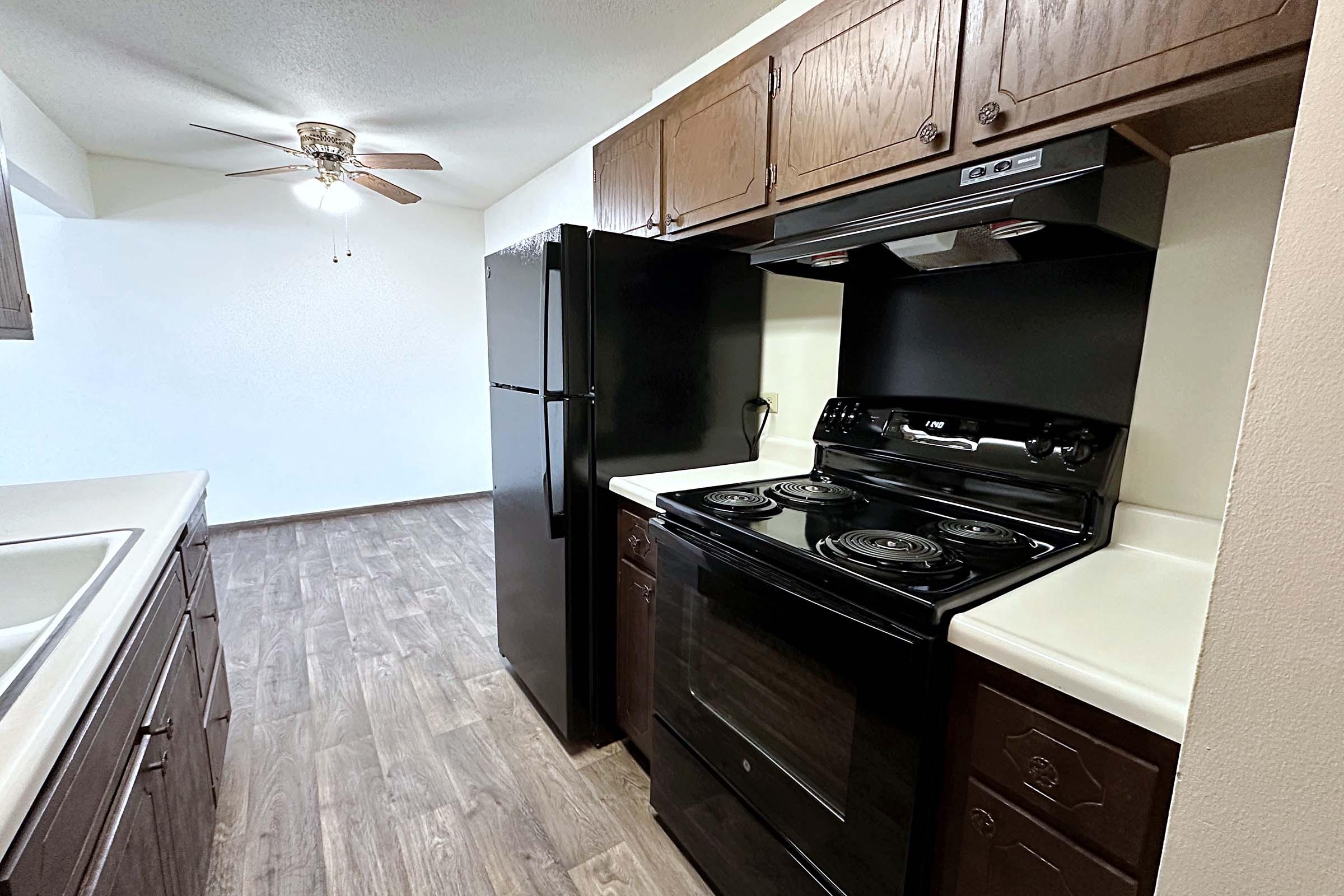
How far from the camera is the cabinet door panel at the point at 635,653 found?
1.81 metres

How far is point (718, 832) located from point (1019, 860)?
0.76m

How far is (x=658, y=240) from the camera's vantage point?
193 cm

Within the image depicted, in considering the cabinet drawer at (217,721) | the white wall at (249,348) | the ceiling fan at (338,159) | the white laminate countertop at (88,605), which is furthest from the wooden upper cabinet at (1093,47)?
the white wall at (249,348)

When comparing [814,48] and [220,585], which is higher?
[814,48]

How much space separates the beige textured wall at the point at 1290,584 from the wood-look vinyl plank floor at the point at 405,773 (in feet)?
4.51

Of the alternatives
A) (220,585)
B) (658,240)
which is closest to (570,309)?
(658,240)

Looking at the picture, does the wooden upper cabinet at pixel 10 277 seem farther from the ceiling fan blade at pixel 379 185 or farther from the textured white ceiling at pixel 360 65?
the ceiling fan blade at pixel 379 185

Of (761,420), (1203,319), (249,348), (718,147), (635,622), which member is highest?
(718,147)

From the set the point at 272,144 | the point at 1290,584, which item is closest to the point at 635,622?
the point at 1290,584

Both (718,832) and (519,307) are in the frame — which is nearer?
(718,832)

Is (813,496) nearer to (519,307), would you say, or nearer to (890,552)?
(890,552)

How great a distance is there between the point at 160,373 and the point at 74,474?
0.82m

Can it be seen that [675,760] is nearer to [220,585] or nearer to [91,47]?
[220,585]

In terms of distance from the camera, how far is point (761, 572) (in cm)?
121
